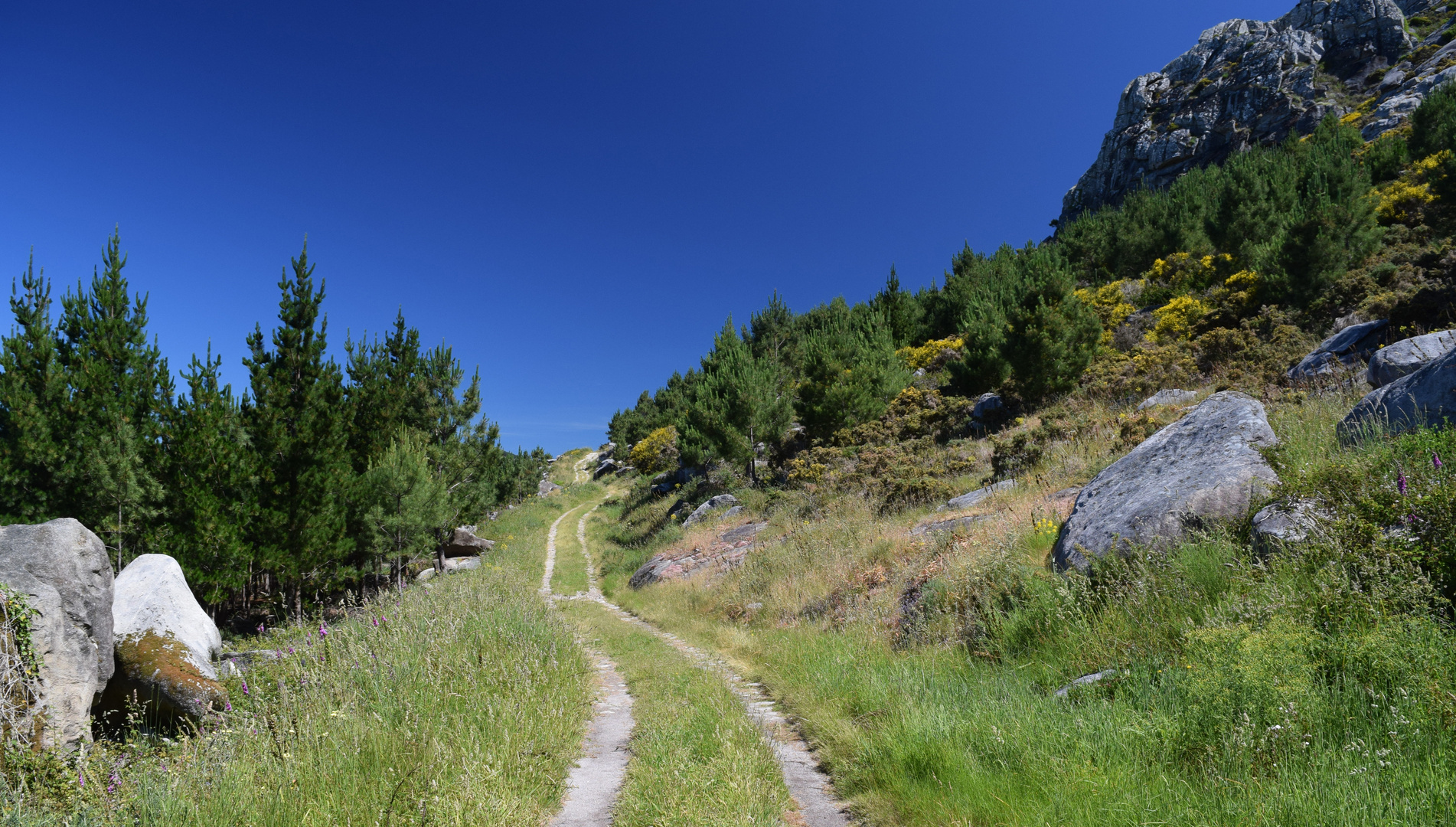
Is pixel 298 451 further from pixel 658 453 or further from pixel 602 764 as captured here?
pixel 658 453

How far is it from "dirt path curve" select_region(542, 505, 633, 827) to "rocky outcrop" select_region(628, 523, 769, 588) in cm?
670

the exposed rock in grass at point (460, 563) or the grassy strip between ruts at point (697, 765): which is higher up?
the exposed rock in grass at point (460, 563)

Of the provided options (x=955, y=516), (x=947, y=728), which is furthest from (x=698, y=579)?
(x=947, y=728)

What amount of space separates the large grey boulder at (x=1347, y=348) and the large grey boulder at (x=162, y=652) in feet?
61.6

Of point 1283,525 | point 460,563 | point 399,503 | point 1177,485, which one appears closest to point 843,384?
point 399,503

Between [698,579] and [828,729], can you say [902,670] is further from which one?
[698,579]

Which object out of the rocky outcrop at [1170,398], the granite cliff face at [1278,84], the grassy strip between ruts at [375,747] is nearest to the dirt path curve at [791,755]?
the grassy strip between ruts at [375,747]

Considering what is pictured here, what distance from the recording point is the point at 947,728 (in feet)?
12.8

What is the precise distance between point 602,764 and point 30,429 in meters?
20.8

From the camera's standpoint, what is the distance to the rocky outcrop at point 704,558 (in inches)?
589

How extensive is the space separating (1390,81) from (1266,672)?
9144 cm

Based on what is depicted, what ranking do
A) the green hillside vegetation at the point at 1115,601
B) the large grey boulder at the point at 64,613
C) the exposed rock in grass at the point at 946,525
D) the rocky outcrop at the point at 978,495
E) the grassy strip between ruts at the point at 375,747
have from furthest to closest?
the rocky outcrop at the point at 978,495, the exposed rock in grass at the point at 946,525, the large grey boulder at the point at 64,613, the grassy strip between ruts at the point at 375,747, the green hillside vegetation at the point at 1115,601

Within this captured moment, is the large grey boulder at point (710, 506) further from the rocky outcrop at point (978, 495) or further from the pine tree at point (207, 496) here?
the pine tree at point (207, 496)

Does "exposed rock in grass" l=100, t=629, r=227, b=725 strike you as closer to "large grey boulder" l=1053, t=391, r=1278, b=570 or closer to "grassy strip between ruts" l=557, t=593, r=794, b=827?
"grassy strip between ruts" l=557, t=593, r=794, b=827
